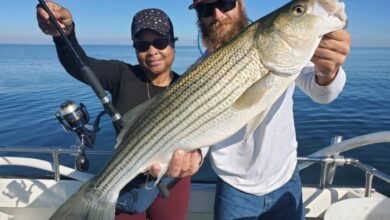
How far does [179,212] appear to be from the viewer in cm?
375

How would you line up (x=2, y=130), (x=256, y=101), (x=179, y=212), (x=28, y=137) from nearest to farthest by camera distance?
(x=256, y=101) < (x=179, y=212) < (x=28, y=137) < (x=2, y=130)

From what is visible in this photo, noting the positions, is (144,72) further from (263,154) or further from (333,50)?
(333,50)

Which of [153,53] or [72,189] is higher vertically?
[153,53]

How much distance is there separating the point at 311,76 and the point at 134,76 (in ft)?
6.54

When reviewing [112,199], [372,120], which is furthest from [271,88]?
[372,120]

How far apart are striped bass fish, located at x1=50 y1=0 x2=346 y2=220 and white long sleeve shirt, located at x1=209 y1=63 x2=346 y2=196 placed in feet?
2.01

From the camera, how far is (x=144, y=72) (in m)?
3.88

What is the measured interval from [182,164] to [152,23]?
172 centimetres

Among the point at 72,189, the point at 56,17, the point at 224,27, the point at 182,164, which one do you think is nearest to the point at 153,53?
the point at 224,27

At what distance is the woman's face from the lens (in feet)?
11.9

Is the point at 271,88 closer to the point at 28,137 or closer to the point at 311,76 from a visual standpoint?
the point at 311,76

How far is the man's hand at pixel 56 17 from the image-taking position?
3.13 metres

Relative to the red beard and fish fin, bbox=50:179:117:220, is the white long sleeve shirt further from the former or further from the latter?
fish fin, bbox=50:179:117:220

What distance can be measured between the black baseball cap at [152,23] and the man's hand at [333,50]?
6.12ft
